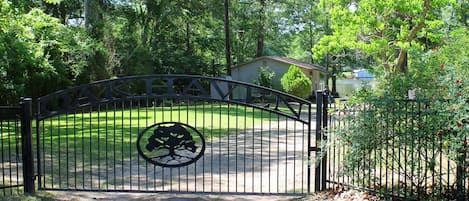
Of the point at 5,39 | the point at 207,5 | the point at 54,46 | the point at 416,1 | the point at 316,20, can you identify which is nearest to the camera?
the point at 416,1

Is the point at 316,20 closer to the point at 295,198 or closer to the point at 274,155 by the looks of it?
the point at 274,155

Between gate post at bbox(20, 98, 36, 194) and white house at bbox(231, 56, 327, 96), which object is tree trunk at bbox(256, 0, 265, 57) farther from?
gate post at bbox(20, 98, 36, 194)

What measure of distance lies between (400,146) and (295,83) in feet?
74.3

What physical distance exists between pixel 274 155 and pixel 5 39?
8.54 m

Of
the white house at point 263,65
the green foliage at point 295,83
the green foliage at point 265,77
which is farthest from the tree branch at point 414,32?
the white house at point 263,65

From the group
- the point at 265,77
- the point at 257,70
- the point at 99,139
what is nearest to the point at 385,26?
the point at 99,139

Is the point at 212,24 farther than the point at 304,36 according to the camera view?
No

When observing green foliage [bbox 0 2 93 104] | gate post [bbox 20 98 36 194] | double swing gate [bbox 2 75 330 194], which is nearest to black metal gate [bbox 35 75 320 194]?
double swing gate [bbox 2 75 330 194]

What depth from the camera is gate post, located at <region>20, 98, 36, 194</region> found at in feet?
19.6

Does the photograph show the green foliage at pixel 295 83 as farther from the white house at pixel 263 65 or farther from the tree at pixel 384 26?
the tree at pixel 384 26

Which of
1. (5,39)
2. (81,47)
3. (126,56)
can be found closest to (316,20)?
(126,56)

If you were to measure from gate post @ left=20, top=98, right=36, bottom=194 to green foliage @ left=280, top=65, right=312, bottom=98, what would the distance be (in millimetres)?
22517

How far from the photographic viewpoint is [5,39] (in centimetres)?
1313

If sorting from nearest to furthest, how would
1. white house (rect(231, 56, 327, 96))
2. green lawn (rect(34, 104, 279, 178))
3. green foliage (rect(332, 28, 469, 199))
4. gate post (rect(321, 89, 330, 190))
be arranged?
green foliage (rect(332, 28, 469, 199))
gate post (rect(321, 89, 330, 190))
green lawn (rect(34, 104, 279, 178))
white house (rect(231, 56, 327, 96))
